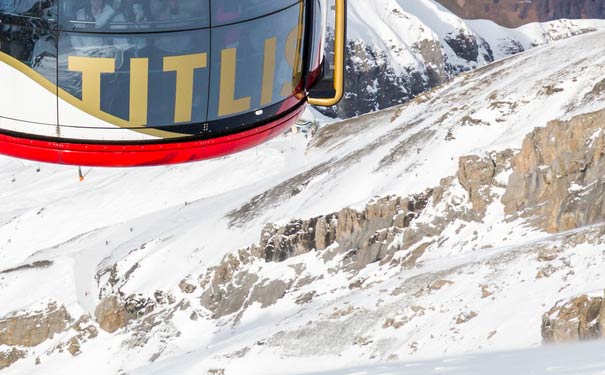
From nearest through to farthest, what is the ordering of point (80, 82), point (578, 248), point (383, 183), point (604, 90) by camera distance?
point (80, 82) < point (578, 248) < point (604, 90) < point (383, 183)

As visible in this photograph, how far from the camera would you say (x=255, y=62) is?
598 inches

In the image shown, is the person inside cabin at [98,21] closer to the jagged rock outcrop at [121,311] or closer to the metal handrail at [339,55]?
the metal handrail at [339,55]

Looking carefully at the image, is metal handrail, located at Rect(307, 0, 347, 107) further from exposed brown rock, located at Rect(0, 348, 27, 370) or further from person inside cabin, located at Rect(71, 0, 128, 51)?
exposed brown rock, located at Rect(0, 348, 27, 370)

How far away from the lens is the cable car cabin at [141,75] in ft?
47.0

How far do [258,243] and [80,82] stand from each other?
97.5 metres

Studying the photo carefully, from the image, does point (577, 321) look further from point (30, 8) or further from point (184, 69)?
point (30, 8)

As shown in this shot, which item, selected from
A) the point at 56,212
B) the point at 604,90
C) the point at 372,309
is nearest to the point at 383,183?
the point at 604,90

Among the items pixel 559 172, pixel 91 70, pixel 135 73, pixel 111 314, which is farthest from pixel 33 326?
pixel 135 73

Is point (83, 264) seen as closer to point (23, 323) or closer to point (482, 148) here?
point (23, 323)

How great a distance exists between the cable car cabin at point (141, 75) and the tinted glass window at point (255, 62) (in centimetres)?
1

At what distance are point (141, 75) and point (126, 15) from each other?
2.12 ft

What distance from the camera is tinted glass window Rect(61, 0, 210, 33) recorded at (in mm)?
14180

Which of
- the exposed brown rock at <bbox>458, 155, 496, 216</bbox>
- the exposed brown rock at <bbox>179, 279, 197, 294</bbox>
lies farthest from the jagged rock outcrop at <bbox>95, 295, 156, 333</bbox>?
the exposed brown rock at <bbox>458, 155, 496, 216</bbox>

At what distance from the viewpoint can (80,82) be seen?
1465cm
